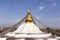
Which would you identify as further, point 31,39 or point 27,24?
point 27,24

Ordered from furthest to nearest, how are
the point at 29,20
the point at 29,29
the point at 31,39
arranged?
the point at 29,20
the point at 29,29
the point at 31,39

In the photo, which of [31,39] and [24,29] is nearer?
[31,39]

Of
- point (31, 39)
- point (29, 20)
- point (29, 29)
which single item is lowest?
point (31, 39)

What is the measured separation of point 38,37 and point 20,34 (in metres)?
1.65

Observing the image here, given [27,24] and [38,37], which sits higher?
[27,24]

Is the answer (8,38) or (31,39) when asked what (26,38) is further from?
(8,38)

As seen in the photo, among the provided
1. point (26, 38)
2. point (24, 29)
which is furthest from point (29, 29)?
point (26, 38)

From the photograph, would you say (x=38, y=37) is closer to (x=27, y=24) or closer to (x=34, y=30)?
(x=34, y=30)

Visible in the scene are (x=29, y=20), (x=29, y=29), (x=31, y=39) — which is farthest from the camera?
(x=29, y=20)

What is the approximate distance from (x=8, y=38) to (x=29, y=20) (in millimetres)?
2854

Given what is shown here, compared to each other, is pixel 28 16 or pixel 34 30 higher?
pixel 28 16

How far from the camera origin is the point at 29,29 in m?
13.2

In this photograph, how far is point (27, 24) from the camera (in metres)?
13.8

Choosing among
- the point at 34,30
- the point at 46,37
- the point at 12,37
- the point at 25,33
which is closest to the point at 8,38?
the point at 12,37
